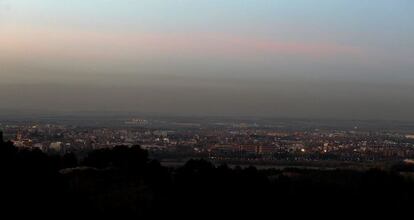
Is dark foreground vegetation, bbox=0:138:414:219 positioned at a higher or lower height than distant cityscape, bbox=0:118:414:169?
higher

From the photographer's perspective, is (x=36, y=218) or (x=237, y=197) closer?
(x=36, y=218)

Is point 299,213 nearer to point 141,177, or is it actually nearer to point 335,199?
point 335,199

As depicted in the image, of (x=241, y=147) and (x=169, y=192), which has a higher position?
(x=169, y=192)

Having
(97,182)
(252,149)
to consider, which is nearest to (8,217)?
(97,182)

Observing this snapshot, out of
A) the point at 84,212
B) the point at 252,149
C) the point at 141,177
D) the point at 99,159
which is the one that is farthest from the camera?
the point at 252,149

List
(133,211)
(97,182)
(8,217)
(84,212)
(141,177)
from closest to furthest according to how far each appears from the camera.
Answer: (8,217) → (84,212) → (133,211) → (97,182) → (141,177)

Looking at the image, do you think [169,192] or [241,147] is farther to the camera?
[241,147]

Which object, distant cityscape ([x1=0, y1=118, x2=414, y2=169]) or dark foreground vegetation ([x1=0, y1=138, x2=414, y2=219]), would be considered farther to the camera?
distant cityscape ([x1=0, y1=118, x2=414, y2=169])
